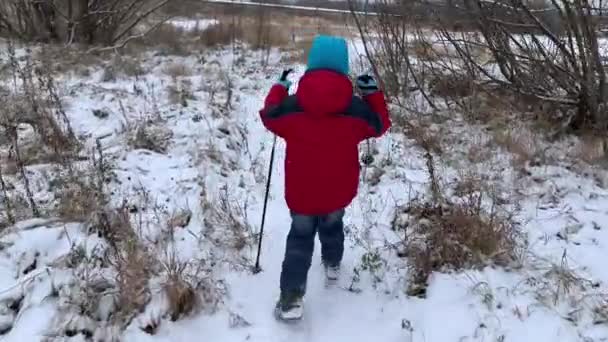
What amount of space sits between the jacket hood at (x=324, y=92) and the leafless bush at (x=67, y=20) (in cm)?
738

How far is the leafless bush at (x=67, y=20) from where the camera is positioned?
908cm

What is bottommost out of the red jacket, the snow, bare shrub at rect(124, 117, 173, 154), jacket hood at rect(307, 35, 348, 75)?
bare shrub at rect(124, 117, 173, 154)

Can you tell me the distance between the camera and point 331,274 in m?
3.12

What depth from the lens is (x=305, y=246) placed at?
2859 mm

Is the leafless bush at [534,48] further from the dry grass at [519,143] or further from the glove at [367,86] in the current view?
the glove at [367,86]

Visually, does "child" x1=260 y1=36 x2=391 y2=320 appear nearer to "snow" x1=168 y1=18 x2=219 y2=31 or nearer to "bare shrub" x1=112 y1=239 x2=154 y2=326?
"bare shrub" x1=112 y1=239 x2=154 y2=326

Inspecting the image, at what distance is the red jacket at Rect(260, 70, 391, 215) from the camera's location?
2.53 m

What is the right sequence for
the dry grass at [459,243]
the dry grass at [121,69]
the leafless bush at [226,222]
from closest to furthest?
1. the dry grass at [459,243]
2. the leafless bush at [226,222]
3. the dry grass at [121,69]

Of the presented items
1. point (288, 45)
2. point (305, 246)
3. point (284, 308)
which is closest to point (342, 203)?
point (305, 246)

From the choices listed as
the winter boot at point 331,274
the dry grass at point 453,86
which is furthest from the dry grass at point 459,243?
the dry grass at point 453,86

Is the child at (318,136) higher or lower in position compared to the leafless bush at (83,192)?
higher

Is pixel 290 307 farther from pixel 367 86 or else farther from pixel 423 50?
pixel 423 50

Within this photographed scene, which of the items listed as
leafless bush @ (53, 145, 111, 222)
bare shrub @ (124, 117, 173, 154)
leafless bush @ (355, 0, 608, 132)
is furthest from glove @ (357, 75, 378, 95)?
leafless bush @ (355, 0, 608, 132)

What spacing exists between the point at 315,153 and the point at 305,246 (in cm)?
52
